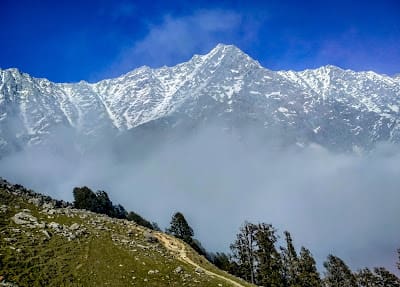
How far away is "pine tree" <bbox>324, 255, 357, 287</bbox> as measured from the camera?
4677 inches

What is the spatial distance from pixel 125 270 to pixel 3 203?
2960 centimetres

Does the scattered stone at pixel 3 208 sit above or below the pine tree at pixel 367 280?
below

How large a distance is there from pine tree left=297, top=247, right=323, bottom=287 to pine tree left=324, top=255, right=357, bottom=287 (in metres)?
10.6

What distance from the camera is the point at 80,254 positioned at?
62.0 m

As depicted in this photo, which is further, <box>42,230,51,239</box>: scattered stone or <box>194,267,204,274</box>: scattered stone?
<box>194,267,204,274</box>: scattered stone

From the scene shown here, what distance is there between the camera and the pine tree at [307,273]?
10219cm

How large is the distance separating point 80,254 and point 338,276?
85798 mm

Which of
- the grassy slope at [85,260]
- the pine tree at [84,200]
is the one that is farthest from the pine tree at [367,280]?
the pine tree at [84,200]

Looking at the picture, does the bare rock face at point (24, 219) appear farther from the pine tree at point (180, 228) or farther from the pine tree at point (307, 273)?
the pine tree at point (307, 273)

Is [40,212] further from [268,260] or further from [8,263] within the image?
[268,260]

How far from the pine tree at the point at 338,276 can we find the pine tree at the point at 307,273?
1063cm

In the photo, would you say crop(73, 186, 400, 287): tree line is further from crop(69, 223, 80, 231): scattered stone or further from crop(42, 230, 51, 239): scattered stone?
crop(42, 230, 51, 239): scattered stone

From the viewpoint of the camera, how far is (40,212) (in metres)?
75.3

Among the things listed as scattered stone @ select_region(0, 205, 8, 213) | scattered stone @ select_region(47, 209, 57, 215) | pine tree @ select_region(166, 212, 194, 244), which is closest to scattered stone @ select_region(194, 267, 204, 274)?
scattered stone @ select_region(47, 209, 57, 215)
